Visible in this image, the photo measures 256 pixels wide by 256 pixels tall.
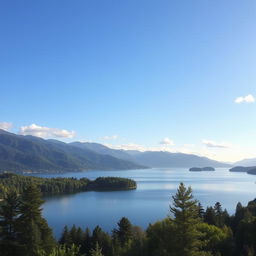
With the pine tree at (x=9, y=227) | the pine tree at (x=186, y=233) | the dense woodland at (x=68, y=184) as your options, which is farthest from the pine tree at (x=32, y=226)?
the dense woodland at (x=68, y=184)

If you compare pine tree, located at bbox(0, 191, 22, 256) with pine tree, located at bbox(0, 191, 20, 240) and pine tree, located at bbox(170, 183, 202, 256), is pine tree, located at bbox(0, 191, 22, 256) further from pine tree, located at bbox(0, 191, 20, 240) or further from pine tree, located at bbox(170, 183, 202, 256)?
pine tree, located at bbox(170, 183, 202, 256)

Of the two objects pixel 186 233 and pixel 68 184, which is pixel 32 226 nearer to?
pixel 186 233

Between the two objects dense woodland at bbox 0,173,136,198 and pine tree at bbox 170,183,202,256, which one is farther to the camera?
dense woodland at bbox 0,173,136,198

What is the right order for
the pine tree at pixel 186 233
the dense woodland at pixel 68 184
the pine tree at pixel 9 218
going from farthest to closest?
the dense woodland at pixel 68 184 < the pine tree at pixel 9 218 < the pine tree at pixel 186 233

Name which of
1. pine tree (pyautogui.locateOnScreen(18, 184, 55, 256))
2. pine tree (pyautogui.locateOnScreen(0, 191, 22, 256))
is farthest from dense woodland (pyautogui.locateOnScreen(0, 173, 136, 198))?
pine tree (pyautogui.locateOnScreen(0, 191, 22, 256))

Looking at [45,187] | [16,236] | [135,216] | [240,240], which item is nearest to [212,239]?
[240,240]

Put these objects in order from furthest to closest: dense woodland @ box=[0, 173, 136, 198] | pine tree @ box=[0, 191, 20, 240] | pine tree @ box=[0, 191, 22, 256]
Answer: dense woodland @ box=[0, 173, 136, 198], pine tree @ box=[0, 191, 20, 240], pine tree @ box=[0, 191, 22, 256]

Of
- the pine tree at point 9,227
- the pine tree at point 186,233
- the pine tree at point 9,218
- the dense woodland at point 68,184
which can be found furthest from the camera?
the dense woodland at point 68,184

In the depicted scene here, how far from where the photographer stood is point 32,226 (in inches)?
728

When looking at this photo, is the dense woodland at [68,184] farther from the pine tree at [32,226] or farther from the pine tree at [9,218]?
the pine tree at [9,218]

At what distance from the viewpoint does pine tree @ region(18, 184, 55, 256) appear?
723 inches

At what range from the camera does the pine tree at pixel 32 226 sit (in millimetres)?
18375

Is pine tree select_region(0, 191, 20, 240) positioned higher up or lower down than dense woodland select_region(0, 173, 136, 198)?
higher up

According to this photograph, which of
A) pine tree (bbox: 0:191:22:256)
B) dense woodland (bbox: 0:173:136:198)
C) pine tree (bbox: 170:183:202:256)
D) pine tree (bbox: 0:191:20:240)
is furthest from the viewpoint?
dense woodland (bbox: 0:173:136:198)
